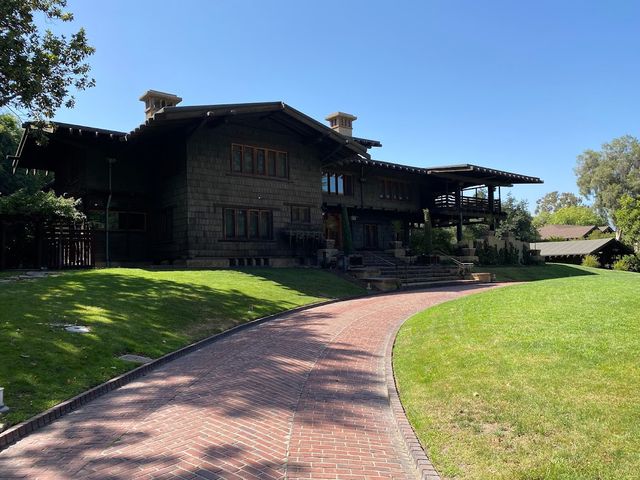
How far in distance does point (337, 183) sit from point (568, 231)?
5712 cm

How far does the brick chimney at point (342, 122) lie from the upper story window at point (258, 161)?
10.5m

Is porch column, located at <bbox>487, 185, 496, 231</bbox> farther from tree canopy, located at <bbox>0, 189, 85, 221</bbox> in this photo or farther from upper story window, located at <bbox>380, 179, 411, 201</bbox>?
tree canopy, located at <bbox>0, 189, 85, 221</bbox>

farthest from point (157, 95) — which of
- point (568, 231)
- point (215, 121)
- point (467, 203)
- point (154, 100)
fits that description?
point (568, 231)

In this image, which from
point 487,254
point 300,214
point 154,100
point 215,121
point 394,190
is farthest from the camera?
point 394,190

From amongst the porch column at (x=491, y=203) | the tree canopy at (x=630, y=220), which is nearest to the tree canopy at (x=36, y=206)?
the porch column at (x=491, y=203)

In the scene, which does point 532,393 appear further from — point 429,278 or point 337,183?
point 337,183

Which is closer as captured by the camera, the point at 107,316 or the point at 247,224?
the point at 107,316

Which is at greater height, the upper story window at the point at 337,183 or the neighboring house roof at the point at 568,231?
the upper story window at the point at 337,183

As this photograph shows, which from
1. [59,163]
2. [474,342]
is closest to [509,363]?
[474,342]

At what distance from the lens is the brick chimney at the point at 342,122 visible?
112 feet

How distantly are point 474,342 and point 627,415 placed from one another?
3324 mm

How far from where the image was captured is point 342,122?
34344 millimetres

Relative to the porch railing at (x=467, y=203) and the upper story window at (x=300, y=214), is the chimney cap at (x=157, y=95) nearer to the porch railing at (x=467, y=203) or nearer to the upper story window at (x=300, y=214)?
the upper story window at (x=300, y=214)

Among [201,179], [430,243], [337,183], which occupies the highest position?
[337,183]
